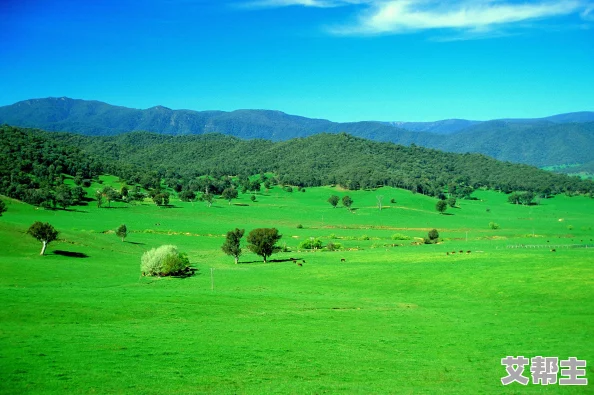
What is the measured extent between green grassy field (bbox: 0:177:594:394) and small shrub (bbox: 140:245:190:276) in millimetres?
3052

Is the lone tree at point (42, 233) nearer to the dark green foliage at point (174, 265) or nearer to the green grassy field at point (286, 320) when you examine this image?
the green grassy field at point (286, 320)

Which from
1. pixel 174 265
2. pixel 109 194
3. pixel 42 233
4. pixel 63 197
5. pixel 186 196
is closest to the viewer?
pixel 174 265

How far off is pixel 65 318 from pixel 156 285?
71.1ft

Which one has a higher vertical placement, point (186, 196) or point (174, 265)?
point (186, 196)

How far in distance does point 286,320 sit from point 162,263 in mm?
30429

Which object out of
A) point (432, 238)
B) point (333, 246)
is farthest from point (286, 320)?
point (432, 238)

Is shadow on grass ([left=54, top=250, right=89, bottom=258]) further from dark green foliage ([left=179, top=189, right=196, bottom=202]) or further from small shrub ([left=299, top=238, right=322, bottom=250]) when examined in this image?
dark green foliage ([left=179, top=189, right=196, bottom=202])

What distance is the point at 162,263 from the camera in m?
62.1

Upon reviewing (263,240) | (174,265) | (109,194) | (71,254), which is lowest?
(174,265)

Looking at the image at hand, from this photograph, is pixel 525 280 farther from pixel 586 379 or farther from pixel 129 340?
pixel 129 340

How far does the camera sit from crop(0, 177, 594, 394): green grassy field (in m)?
23.1

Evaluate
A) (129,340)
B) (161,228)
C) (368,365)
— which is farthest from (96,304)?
(161,228)

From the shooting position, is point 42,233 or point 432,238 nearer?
point 42,233

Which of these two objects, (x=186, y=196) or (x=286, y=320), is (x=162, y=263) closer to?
(x=286, y=320)
